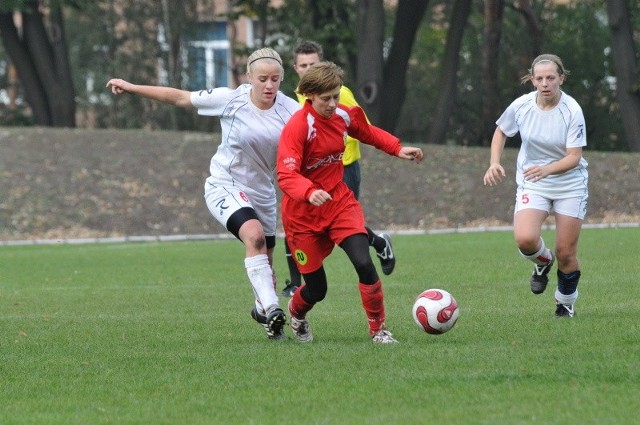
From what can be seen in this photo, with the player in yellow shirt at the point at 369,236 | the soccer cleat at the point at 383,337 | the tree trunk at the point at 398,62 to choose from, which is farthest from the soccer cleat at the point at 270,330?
the tree trunk at the point at 398,62

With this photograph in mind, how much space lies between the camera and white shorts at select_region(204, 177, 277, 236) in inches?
392

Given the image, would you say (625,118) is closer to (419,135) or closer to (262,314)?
(419,135)

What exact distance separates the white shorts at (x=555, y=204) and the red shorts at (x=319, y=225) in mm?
1942

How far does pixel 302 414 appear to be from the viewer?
6.82 meters

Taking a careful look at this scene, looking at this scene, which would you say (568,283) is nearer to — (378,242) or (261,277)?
(261,277)

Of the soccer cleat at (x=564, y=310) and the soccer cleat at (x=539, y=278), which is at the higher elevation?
the soccer cleat at (x=564, y=310)

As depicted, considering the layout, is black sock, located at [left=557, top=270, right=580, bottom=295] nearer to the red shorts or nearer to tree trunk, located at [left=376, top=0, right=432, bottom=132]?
the red shorts

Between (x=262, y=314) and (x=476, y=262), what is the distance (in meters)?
7.34

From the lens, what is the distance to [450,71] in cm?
3173

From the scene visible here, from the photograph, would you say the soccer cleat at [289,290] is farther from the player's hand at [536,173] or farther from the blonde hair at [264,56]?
the blonde hair at [264,56]

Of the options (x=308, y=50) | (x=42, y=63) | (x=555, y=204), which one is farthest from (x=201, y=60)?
(x=555, y=204)

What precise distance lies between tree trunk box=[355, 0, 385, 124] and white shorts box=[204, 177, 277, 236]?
793 inches

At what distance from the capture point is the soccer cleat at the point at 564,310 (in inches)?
422

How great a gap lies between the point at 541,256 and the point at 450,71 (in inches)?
817
